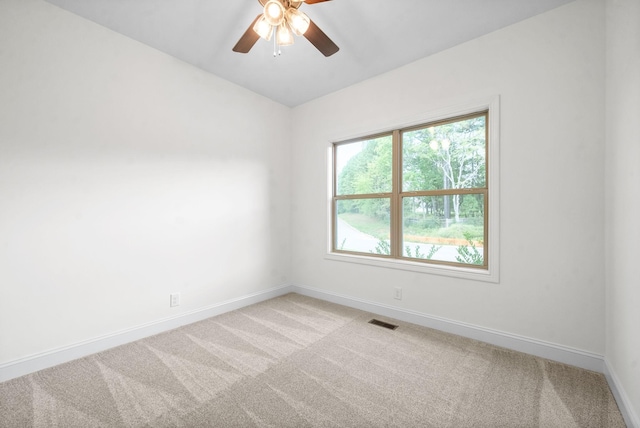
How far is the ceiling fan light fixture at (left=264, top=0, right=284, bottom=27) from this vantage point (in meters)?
1.65

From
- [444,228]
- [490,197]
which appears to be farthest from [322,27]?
[444,228]

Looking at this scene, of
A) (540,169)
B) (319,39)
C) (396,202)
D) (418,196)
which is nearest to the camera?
(319,39)

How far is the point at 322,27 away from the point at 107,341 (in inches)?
131

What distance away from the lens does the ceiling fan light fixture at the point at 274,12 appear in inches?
64.9

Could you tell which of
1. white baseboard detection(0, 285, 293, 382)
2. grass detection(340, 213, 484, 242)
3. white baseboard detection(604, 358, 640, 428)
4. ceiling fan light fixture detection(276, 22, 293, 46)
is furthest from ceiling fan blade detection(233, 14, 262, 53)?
white baseboard detection(604, 358, 640, 428)

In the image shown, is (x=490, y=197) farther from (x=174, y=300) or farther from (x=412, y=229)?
(x=174, y=300)

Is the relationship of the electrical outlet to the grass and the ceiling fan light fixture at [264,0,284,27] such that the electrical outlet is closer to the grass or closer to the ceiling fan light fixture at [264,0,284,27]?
the grass

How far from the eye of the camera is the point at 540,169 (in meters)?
2.16

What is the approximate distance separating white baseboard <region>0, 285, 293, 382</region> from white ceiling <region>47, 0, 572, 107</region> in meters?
2.71

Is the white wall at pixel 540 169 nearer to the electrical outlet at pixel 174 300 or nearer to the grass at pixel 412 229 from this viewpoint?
the grass at pixel 412 229

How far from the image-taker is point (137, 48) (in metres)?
2.50

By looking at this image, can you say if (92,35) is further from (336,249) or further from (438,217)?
(438,217)

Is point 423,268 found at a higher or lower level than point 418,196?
lower

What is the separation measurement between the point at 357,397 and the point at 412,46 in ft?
9.96
